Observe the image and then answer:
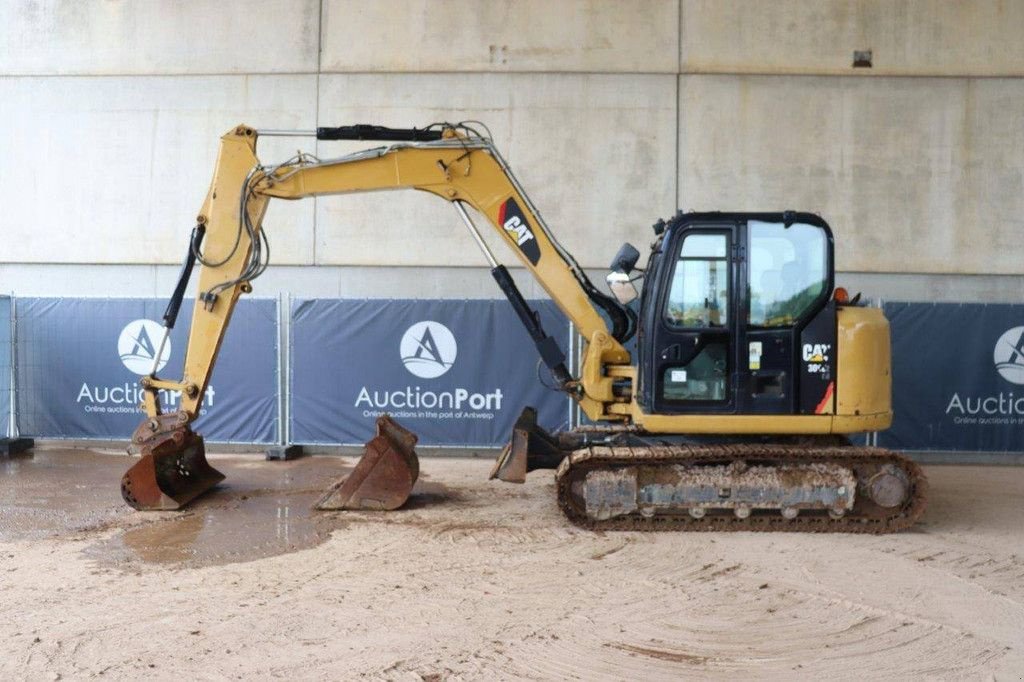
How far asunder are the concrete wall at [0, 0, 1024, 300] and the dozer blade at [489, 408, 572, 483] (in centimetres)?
450

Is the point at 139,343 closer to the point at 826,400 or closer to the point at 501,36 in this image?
the point at 501,36

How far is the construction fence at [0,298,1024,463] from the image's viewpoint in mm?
11867

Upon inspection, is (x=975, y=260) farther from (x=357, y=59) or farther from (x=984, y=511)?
(x=357, y=59)

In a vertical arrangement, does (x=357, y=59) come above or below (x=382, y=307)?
above

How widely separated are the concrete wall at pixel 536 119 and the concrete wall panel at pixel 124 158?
3cm

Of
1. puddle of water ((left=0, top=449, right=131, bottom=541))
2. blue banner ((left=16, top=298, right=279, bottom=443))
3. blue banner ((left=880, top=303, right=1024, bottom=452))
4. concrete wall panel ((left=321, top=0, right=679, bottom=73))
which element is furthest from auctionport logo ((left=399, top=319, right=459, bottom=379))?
blue banner ((left=880, top=303, right=1024, bottom=452))

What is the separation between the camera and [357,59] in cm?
1351

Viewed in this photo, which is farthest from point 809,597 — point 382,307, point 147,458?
point 382,307

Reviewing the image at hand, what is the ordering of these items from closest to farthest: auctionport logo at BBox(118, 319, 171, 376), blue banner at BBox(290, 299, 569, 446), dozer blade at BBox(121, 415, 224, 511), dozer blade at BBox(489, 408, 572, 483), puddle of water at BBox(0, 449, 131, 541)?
puddle of water at BBox(0, 449, 131, 541) → dozer blade at BBox(489, 408, 572, 483) → dozer blade at BBox(121, 415, 224, 511) → blue banner at BBox(290, 299, 569, 446) → auctionport logo at BBox(118, 319, 171, 376)

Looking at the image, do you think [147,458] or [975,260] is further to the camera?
[975,260]

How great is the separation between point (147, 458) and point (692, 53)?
9.01m

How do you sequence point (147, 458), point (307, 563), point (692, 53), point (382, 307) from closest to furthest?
point (307, 563), point (147, 458), point (382, 307), point (692, 53)

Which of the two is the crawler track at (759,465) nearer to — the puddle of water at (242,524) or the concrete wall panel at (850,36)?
the puddle of water at (242,524)

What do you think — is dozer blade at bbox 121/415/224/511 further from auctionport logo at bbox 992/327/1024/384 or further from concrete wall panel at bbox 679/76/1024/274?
auctionport logo at bbox 992/327/1024/384
